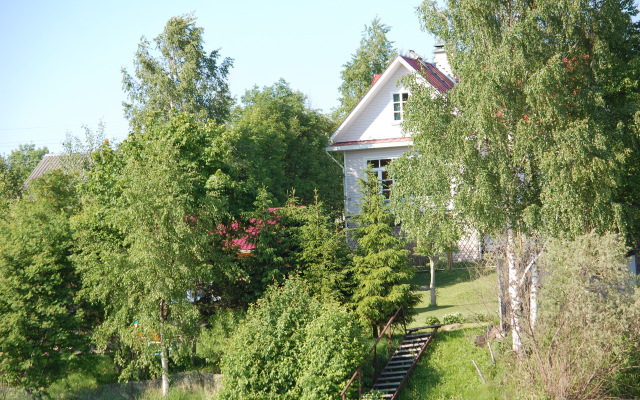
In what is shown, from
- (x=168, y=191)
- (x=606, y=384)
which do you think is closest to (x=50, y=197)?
(x=168, y=191)

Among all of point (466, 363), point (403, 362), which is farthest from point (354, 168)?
point (466, 363)

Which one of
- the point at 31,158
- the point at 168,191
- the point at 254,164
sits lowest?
the point at 168,191

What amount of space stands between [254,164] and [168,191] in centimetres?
1324

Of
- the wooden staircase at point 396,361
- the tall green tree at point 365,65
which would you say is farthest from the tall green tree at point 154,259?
the tall green tree at point 365,65

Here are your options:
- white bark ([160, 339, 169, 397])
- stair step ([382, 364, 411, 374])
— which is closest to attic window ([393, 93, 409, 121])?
stair step ([382, 364, 411, 374])

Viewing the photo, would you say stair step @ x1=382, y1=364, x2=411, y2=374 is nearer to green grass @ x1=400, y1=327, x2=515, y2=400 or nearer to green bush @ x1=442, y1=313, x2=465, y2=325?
green grass @ x1=400, y1=327, x2=515, y2=400

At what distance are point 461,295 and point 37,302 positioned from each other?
14625 mm

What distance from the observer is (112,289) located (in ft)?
73.3

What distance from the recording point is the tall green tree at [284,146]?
1395 inches

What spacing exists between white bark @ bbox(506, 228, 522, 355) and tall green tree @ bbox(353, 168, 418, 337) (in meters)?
3.34

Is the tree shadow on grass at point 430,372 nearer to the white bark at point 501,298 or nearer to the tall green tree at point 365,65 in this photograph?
the white bark at point 501,298

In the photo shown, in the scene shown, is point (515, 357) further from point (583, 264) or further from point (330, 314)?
point (330, 314)

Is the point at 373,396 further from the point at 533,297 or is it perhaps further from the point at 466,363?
the point at 533,297

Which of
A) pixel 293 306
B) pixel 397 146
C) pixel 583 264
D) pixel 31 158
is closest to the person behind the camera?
pixel 583 264
